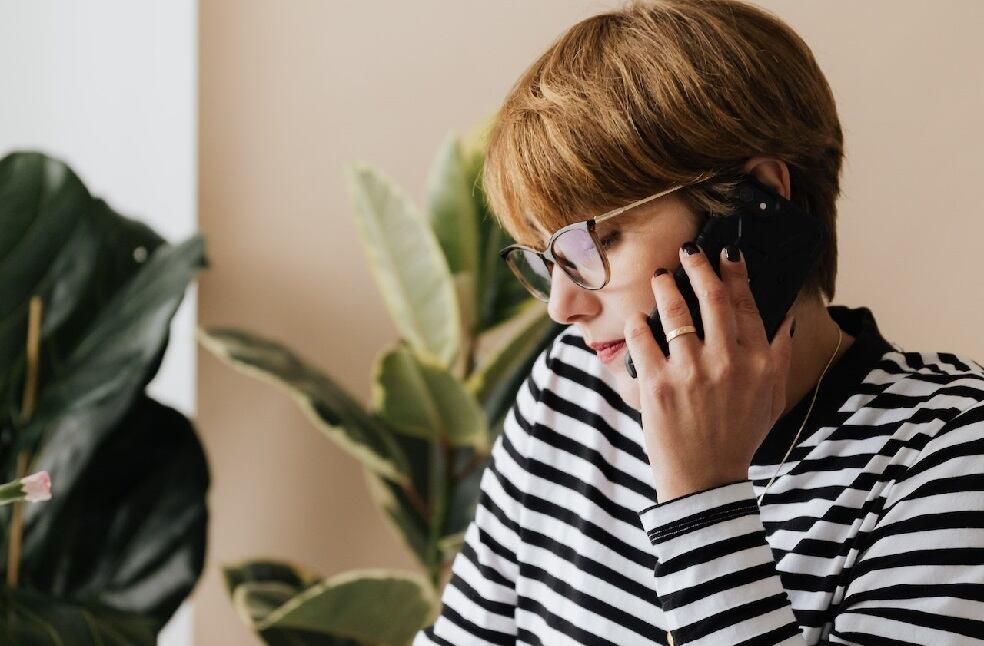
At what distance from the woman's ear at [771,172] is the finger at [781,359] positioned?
104mm

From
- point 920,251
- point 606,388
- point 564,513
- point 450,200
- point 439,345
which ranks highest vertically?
point 920,251

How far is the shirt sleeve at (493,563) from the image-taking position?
1.00 m

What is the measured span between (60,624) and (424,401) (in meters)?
0.52

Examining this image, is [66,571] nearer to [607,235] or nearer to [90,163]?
[90,163]

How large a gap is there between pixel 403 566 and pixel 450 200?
0.72 meters

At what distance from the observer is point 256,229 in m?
1.63

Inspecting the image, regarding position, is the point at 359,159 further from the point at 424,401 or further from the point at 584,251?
the point at 584,251

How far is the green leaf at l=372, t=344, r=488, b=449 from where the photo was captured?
1328mm

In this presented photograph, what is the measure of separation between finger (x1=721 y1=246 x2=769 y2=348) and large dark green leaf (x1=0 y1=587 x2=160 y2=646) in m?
0.90

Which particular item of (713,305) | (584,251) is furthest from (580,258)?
(713,305)

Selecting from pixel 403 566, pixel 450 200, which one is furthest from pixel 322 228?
pixel 403 566

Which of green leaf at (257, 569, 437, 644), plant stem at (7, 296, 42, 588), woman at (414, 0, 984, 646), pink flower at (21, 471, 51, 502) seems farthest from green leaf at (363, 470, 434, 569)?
pink flower at (21, 471, 51, 502)

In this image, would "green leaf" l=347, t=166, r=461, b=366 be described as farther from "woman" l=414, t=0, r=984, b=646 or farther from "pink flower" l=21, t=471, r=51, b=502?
"pink flower" l=21, t=471, r=51, b=502

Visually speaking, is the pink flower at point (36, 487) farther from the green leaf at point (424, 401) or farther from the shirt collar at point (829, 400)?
the green leaf at point (424, 401)
